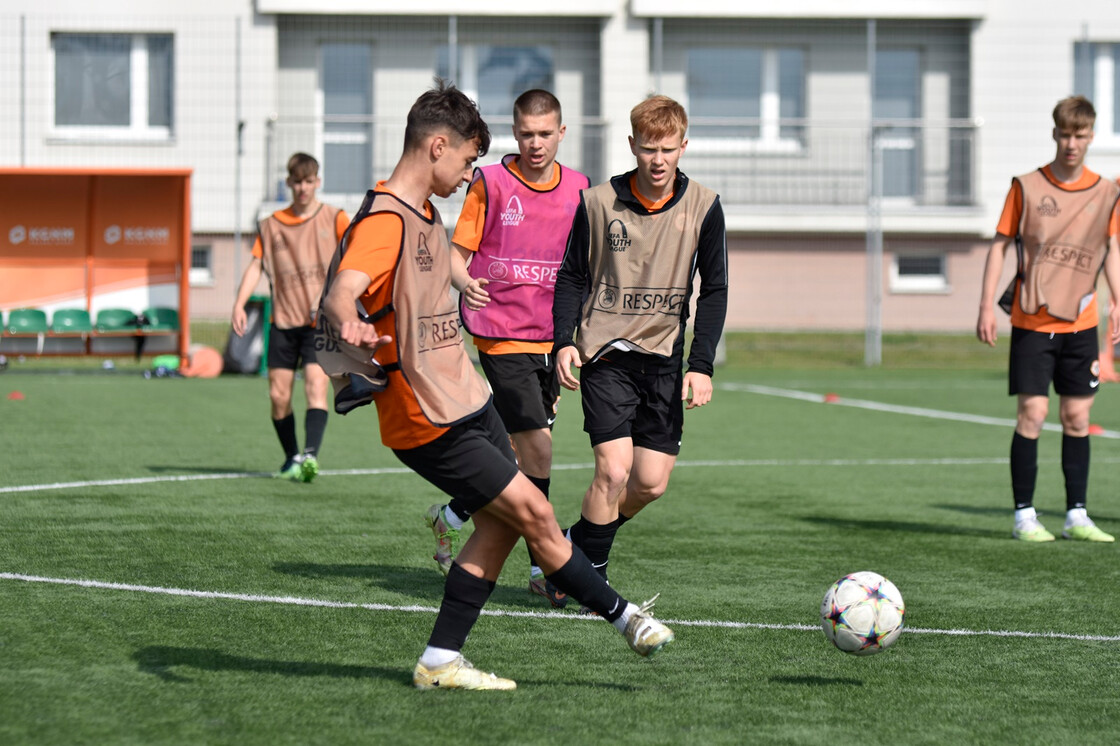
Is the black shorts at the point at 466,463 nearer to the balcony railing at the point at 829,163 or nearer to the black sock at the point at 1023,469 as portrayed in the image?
the black sock at the point at 1023,469

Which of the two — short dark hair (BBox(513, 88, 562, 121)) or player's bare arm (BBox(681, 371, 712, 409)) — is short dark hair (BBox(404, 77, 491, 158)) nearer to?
player's bare arm (BBox(681, 371, 712, 409))

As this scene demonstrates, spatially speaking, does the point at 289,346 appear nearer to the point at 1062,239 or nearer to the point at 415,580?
the point at 415,580

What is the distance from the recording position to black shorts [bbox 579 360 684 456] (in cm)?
570

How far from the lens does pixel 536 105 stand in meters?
6.23

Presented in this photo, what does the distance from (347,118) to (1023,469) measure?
17253 millimetres

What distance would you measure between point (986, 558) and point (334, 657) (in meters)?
3.58

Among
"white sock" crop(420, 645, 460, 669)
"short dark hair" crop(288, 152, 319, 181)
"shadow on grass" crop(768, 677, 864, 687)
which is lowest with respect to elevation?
"shadow on grass" crop(768, 677, 864, 687)

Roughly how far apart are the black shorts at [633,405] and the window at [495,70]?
20.6m

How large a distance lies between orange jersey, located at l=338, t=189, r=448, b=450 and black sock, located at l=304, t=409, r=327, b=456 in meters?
5.41

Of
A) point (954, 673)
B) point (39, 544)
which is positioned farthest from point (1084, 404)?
point (39, 544)

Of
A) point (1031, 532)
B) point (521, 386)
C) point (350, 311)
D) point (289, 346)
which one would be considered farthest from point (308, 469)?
point (350, 311)

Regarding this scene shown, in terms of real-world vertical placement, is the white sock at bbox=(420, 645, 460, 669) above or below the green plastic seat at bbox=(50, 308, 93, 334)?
below

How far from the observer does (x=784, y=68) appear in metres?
26.7

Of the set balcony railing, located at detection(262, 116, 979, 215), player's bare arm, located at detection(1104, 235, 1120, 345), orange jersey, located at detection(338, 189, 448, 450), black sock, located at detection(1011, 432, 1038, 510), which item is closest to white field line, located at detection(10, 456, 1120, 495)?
black sock, located at detection(1011, 432, 1038, 510)
